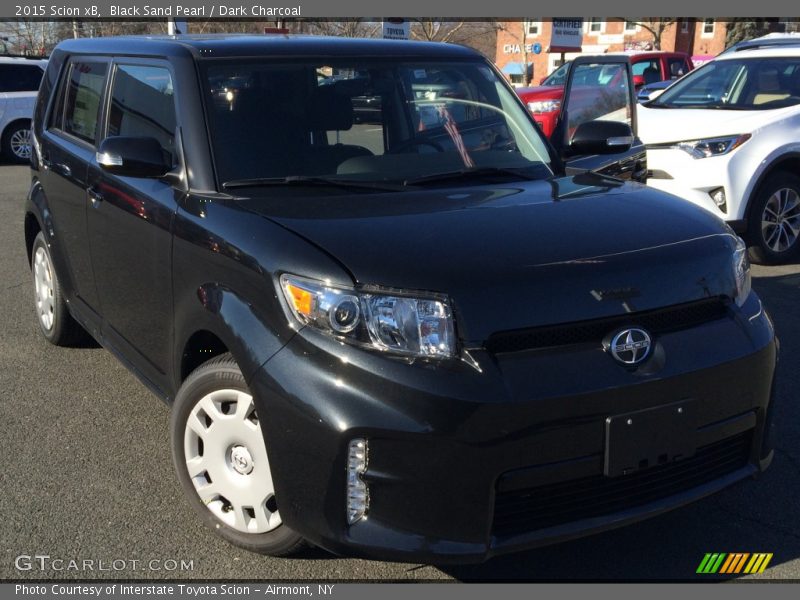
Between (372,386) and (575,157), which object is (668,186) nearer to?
(575,157)

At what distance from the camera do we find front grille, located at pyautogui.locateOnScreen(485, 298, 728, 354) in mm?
2701

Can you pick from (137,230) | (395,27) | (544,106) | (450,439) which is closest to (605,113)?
(137,230)

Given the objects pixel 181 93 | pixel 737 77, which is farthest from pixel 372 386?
pixel 737 77

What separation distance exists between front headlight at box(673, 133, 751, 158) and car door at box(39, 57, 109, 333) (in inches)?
202

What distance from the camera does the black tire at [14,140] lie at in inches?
654

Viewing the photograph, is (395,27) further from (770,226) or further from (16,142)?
(770,226)

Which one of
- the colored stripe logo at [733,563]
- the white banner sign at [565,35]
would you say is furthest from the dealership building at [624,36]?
the colored stripe logo at [733,563]

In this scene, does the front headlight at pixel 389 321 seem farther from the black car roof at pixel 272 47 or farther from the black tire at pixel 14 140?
the black tire at pixel 14 140

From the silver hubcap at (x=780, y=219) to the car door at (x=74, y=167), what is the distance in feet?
18.5

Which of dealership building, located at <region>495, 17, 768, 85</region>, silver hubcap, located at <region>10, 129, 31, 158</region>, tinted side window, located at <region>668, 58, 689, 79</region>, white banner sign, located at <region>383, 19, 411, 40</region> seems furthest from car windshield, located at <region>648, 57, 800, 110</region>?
dealership building, located at <region>495, 17, 768, 85</region>

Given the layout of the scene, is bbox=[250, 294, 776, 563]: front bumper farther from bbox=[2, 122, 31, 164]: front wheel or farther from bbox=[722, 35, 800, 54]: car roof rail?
bbox=[2, 122, 31, 164]: front wheel

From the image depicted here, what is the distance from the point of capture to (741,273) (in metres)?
3.29

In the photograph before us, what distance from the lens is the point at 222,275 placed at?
10.2 feet

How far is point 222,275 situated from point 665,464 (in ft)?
5.24
